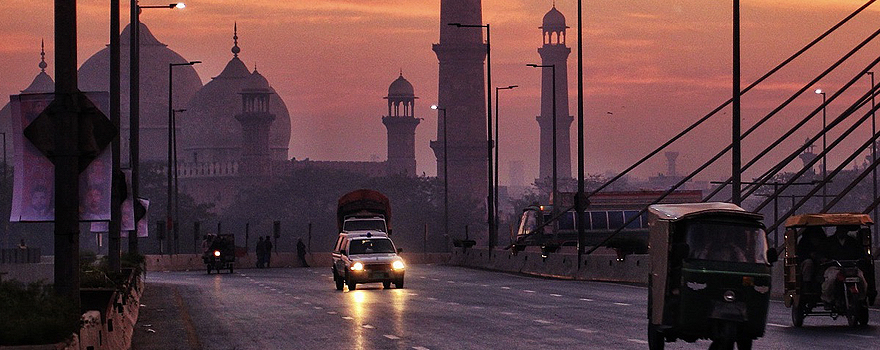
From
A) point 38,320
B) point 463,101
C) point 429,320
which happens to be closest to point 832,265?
point 429,320

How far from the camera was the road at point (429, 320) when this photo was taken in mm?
22438

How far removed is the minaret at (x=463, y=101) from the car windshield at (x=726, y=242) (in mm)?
155438

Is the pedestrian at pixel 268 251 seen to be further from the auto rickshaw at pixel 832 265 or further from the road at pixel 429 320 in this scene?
the auto rickshaw at pixel 832 265

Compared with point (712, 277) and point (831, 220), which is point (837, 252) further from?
point (712, 277)

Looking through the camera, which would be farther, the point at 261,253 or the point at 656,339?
the point at 261,253

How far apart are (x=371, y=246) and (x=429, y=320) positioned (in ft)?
52.1

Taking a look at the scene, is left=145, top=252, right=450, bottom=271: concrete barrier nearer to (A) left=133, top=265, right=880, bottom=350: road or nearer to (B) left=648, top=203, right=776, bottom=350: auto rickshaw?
(A) left=133, top=265, right=880, bottom=350: road

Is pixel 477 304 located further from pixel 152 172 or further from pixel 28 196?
pixel 152 172

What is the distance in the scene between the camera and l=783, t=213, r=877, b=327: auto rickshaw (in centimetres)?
2420

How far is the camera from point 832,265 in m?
24.3

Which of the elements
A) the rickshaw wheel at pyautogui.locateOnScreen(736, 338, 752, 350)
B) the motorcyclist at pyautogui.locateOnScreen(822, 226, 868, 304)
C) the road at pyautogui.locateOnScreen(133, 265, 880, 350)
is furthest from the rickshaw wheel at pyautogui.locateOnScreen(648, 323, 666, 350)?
the motorcyclist at pyautogui.locateOnScreen(822, 226, 868, 304)

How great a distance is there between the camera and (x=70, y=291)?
17.0 metres

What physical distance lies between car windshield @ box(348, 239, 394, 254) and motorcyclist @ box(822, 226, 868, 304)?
1962 centimetres

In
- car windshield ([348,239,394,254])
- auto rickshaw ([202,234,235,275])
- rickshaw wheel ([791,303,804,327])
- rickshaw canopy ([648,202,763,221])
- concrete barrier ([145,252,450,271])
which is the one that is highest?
rickshaw canopy ([648,202,763,221])
